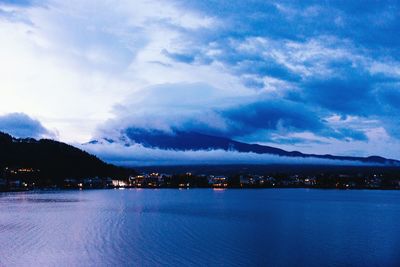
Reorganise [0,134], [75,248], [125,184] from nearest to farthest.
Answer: [75,248] → [0,134] → [125,184]

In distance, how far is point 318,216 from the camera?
45062mm

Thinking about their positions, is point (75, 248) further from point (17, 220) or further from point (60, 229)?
point (17, 220)

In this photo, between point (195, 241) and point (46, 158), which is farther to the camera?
point (46, 158)

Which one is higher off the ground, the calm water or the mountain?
the mountain

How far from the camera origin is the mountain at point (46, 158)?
117 metres

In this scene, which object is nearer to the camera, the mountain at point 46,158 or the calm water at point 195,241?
the calm water at point 195,241

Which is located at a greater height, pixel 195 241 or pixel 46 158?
pixel 46 158

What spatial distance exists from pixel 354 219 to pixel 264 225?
10303mm

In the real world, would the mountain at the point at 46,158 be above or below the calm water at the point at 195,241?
above

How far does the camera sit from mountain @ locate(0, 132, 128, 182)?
117 meters

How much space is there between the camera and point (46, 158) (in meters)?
124

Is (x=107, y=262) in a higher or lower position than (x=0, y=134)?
lower

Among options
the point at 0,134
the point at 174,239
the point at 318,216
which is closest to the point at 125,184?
the point at 0,134

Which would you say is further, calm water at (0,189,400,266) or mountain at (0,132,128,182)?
mountain at (0,132,128,182)
